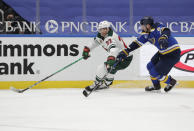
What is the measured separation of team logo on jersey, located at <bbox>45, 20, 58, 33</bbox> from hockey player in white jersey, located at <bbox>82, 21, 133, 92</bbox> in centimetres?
103

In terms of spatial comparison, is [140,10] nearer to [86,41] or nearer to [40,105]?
[86,41]

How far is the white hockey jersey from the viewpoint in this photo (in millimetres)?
4727

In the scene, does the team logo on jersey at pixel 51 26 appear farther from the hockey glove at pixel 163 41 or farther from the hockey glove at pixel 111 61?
the hockey glove at pixel 163 41

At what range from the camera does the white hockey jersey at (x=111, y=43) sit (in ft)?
15.5

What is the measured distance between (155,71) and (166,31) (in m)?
0.52

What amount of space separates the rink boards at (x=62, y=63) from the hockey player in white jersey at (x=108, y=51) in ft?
1.13

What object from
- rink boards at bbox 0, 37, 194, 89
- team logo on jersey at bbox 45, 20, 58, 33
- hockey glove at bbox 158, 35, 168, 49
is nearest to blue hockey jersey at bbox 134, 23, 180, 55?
hockey glove at bbox 158, 35, 168, 49

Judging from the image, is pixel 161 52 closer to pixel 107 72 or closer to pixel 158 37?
pixel 158 37

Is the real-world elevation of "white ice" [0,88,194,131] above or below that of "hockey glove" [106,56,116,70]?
below

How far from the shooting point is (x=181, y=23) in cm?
609

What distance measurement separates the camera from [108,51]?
4852 millimetres

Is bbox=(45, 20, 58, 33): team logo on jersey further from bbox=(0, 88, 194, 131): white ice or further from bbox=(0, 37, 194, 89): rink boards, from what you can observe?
bbox=(0, 88, 194, 131): white ice

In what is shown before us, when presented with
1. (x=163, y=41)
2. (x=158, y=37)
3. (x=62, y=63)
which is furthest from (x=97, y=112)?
(x=62, y=63)

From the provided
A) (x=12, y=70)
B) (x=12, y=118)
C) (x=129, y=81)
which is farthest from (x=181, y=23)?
(x=12, y=118)
